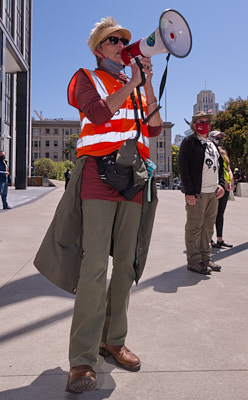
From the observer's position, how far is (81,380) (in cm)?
185

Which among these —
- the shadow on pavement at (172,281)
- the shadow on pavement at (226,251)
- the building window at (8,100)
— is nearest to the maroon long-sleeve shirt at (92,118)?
the shadow on pavement at (172,281)

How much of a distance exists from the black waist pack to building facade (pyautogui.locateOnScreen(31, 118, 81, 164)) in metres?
86.8

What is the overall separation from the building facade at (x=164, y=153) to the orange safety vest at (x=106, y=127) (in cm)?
8517

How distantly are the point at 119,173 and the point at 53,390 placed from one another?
3.78ft

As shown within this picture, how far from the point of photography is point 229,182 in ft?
19.3

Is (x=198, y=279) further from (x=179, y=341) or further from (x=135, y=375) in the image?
(x=135, y=375)

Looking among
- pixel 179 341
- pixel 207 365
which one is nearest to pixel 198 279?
pixel 179 341

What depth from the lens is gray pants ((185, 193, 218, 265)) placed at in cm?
455

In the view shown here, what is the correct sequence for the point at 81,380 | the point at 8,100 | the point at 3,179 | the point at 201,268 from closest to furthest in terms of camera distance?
the point at 81,380 < the point at 201,268 < the point at 3,179 < the point at 8,100

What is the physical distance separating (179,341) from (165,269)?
210 cm

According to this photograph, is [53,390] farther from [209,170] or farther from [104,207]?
[209,170]

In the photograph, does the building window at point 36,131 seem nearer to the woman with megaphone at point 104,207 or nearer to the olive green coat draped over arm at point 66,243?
the woman with megaphone at point 104,207

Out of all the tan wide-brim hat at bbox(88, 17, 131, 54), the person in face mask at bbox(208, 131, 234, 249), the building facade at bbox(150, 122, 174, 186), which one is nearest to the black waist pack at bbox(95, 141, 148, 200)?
the tan wide-brim hat at bbox(88, 17, 131, 54)

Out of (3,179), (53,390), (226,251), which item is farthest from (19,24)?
(53,390)
